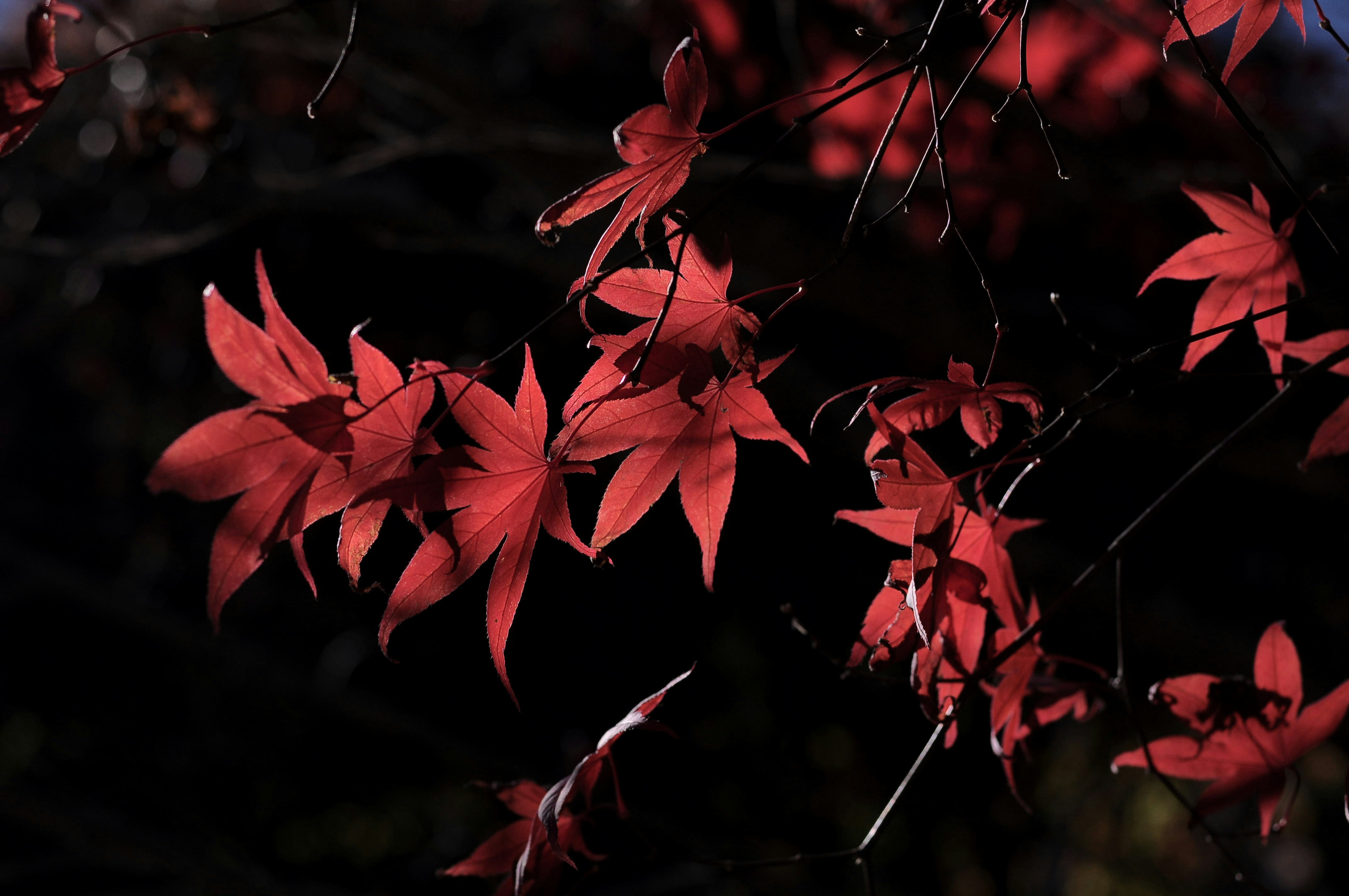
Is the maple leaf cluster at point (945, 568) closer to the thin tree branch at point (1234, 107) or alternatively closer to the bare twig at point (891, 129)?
the bare twig at point (891, 129)

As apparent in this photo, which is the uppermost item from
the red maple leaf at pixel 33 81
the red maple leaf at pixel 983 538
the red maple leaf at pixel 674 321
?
the red maple leaf at pixel 33 81

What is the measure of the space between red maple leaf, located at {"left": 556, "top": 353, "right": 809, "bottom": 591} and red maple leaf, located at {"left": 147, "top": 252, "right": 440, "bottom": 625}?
0.12 metres

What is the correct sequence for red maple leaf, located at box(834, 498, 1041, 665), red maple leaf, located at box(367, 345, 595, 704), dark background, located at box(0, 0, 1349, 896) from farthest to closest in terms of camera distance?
dark background, located at box(0, 0, 1349, 896), red maple leaf, located at box(834, 498, 1041, 665), red maple leaf, located at box(367, 345, 595, 704)

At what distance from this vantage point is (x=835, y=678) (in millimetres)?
2945

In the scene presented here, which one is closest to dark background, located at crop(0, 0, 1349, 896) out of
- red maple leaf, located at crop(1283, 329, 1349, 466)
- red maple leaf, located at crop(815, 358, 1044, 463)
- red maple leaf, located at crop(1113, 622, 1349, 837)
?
red maple leaf, located at crop(1113, 622, 1349, 837)

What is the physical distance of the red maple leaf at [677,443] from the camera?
1.85 feet

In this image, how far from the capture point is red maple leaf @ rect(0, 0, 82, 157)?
0.48 meters

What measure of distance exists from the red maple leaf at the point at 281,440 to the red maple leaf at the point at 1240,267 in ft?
1.97

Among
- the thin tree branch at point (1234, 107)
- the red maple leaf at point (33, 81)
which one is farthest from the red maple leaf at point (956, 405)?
the red maple leaf at point (33, 81)

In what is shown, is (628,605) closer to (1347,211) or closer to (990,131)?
(990,131)

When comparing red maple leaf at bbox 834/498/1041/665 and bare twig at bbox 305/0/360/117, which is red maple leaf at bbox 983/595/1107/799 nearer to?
red maple leaf at bbox 834/498/1041/665

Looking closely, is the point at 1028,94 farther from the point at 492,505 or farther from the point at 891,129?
the point at 492,505

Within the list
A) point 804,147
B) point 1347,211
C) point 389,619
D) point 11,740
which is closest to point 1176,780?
point 1347,211

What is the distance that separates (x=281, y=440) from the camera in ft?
1.81
